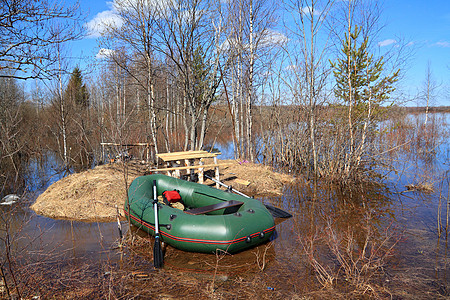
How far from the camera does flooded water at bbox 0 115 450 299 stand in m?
3.91

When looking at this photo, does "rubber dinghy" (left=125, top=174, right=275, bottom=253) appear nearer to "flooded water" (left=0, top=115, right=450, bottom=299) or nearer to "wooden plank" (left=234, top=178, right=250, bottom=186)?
"flooded water" (left=0, top=115, right=450, bottom=299)

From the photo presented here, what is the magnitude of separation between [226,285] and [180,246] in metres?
1.21

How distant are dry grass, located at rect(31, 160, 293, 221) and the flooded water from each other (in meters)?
0.37

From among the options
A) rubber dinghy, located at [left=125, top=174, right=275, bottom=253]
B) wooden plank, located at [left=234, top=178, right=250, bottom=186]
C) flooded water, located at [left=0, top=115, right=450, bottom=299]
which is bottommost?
flooded water, located at [left=0, top=115, right=450, bottom=299]

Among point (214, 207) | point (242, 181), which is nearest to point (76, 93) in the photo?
point (242, 181)

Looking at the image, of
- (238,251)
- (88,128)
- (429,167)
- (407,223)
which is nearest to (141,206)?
(238,251)

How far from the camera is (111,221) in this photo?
6.86 meters

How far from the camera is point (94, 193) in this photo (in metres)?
7.76

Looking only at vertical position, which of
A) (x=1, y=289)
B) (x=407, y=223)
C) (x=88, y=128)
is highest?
(x=88, y=128)

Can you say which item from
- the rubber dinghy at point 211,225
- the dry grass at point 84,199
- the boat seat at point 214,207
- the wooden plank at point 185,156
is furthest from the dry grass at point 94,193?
the boat seat at point 214,207

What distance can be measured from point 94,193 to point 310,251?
576 centimetres

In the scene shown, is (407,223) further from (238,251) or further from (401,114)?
(401,114)

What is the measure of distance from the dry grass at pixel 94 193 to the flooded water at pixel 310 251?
0.37 metres

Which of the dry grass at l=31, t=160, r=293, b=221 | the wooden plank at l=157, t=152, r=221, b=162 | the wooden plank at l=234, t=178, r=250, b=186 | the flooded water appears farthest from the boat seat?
the wooden plank at l=234, t=178, r=250, b=186
